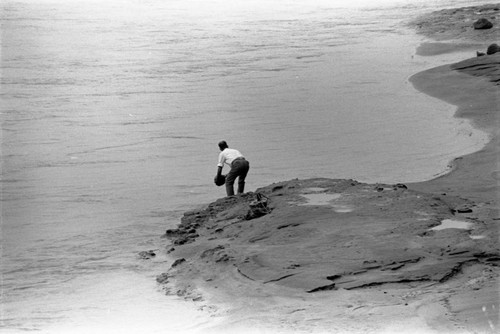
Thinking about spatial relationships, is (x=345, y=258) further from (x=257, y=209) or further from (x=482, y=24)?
(x=482, y=24)

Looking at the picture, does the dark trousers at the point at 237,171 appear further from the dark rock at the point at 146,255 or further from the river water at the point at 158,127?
the dark rock at the point at 146,255

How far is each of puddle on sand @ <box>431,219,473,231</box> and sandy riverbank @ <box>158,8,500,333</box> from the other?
1cm

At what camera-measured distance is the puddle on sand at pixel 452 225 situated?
14031 mm

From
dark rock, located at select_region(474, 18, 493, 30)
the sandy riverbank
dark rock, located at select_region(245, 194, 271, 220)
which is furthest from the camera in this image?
dark rock, located at select_region(474, 18, 493, 30)

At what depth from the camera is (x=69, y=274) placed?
1488 cm

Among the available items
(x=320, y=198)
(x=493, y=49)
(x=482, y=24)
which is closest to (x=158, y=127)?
(x=493, y=49)

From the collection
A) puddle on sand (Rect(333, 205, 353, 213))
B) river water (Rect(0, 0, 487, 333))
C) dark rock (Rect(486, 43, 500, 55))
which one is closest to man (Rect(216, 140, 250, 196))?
river water (Rect(0, 0, 487, 333))

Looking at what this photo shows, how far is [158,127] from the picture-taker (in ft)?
93.0

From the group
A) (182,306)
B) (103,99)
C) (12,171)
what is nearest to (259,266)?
(182,306)

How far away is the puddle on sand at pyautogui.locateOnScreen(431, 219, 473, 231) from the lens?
14.0 m

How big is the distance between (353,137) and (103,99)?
34.3 feet

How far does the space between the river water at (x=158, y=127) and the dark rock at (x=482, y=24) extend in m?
2.90

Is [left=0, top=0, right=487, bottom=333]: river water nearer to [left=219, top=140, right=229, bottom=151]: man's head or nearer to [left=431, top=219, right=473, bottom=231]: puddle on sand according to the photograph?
[left=219, top=140, right=229, bottom=151]: man's head

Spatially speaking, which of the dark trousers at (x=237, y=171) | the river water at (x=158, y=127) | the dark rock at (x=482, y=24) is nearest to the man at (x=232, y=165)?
the dark trousers at (x=237, y=171)
